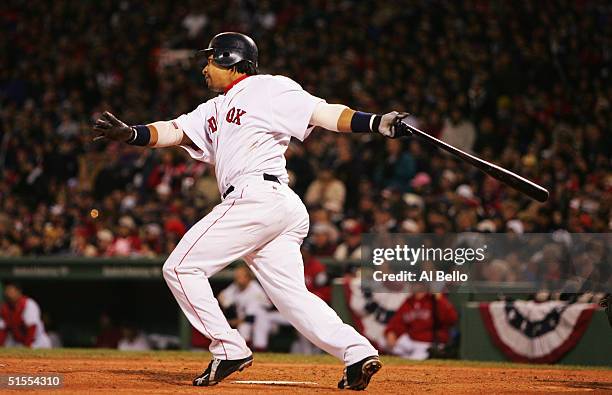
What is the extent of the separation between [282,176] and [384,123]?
29.4 inches

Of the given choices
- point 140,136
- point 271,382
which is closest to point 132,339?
point 271,382

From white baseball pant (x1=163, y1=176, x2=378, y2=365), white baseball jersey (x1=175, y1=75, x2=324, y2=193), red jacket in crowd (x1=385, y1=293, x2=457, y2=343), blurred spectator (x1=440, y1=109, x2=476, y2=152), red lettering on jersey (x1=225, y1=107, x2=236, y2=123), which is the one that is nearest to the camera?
white baseball pant (x1=163, y1=176, x2=378, y2=365)

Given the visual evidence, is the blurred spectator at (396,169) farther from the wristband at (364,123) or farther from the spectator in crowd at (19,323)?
the wristband at (364,123)

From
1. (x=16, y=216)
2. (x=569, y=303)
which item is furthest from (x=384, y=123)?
(x=16, y=216)

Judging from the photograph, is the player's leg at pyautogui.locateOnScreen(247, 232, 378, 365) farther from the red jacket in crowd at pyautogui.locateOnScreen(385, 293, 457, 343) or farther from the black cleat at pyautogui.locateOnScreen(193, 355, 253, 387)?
the red jacket in crowd at pyautogui.locateOnScreen(385, 293, 457, 343)

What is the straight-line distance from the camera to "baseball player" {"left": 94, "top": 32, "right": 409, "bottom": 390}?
5.77 m

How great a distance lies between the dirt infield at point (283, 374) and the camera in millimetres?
6078

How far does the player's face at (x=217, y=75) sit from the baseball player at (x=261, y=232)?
152 mm

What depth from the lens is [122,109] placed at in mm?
16656

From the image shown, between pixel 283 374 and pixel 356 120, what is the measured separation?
223 centimetres

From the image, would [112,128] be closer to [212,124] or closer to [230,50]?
Result: [212,124]

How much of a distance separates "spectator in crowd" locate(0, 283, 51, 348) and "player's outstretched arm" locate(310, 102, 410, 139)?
7224mm

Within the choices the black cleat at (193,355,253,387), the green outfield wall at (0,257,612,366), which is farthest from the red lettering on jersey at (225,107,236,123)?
the green outfield wall at (0,257,612,366)

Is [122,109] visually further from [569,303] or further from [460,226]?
[569,303]
